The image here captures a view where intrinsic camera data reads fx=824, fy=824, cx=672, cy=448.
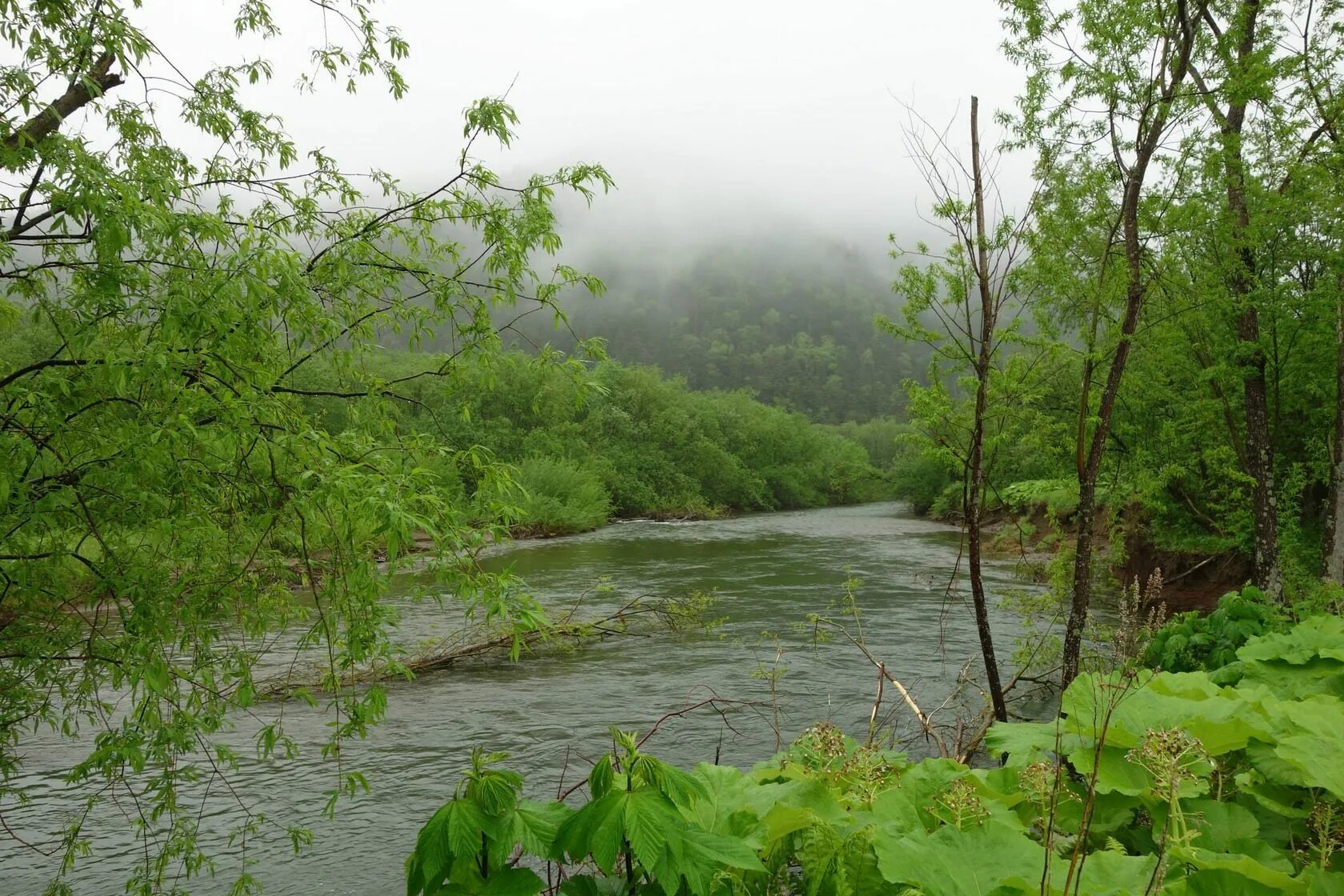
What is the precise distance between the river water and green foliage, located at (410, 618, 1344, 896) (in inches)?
121

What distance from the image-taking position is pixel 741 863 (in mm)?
1812

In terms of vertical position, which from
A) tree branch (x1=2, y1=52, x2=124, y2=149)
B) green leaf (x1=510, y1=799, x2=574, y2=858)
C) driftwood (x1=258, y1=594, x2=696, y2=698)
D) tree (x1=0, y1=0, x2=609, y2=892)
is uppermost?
tree branch (x1=2, y1=52, x2=124, y2=149)

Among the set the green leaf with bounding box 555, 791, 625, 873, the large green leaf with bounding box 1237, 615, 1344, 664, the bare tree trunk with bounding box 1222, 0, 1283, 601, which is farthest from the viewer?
the bare tree trunk with bounding box 1222, 0, 1283, 601

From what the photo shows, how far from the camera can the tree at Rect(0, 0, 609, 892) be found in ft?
9.74

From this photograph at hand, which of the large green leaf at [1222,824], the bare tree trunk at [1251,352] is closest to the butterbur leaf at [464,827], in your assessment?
the large green leaf at [1222,824]

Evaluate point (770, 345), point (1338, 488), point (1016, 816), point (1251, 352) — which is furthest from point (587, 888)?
point (770, 345)

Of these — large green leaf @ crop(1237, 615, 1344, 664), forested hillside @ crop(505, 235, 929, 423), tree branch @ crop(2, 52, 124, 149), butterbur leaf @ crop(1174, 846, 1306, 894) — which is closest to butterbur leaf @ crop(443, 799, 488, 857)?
butterbur leaf @ crop(1174, 846, 1306, 894)

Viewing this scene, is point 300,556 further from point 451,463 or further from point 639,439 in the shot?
point 639,439

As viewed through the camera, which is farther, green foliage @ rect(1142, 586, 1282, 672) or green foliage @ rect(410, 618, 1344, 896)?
green foliage @ rect(1142, 586, 1282, 672)

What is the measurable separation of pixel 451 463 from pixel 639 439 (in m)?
48.5

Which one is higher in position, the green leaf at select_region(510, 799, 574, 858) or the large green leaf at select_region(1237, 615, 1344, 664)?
the green leaf at select_region(510, 799, 574, 858)

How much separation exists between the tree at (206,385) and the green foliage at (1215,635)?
18.5 feet

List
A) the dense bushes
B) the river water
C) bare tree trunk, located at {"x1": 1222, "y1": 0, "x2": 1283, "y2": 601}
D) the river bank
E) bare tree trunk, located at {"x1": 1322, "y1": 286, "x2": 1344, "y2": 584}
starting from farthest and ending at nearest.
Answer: the dense bushes < the river bank < bare tree trunk, located at {"x1": 1222, "y1": 0, "x2": 1283, "y2": 601} < bare tree trunk, located at {"x1": 1322, "y1": 286, "x2": 1344, "y2": 584} < the river water

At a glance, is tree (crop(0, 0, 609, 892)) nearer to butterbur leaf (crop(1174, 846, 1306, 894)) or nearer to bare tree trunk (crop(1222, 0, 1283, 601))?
butterbur leaf (crop(1174, 846, 1306, 894))
